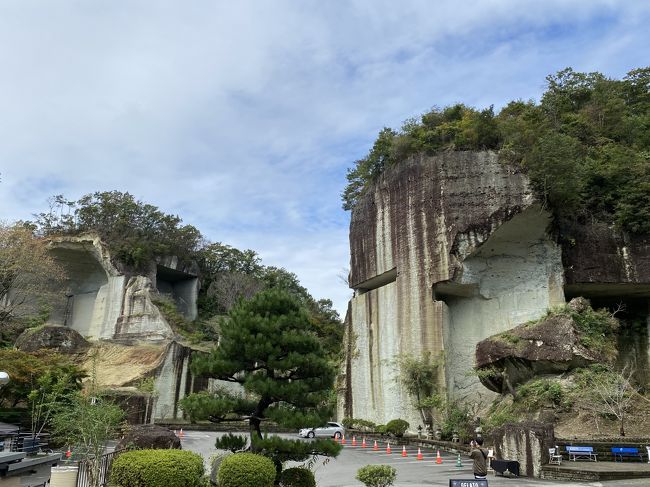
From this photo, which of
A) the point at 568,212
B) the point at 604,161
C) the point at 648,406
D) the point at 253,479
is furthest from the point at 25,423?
the point at 604,161

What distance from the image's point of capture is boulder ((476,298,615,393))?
2172 cm

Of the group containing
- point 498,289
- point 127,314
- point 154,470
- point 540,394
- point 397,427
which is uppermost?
point 127,314

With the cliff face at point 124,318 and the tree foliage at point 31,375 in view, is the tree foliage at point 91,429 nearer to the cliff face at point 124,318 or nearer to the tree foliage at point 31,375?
the tree foliage at point 31,375

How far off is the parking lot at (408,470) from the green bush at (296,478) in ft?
4.39

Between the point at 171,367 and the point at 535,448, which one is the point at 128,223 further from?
the point at 535,448

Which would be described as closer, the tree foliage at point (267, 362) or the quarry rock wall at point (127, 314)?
the tree foliage at point (267, 362)

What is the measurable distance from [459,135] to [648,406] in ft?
52.7

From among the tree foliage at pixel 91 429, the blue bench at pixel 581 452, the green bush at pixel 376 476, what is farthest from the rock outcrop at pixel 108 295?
the green bush at pixel 376 476

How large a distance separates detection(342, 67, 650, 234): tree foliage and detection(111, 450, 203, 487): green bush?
21.7 m

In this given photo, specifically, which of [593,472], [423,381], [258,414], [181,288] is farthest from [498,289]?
[181,288]

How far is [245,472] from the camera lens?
968 centimetres

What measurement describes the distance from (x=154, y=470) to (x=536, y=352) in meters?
17.1

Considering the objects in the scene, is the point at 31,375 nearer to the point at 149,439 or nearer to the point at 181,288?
the point at 149,439

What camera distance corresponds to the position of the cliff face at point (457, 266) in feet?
89.4
